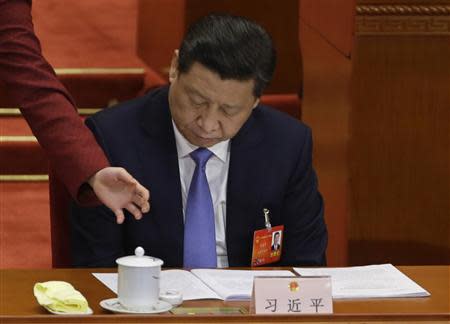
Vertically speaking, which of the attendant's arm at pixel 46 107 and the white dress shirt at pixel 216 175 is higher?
the attendant's arm at pixel 46 107

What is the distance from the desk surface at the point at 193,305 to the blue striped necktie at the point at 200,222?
23 cm

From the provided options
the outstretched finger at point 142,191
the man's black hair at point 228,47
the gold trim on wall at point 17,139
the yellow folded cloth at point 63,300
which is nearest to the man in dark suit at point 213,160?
the man's black hair at point 228,47

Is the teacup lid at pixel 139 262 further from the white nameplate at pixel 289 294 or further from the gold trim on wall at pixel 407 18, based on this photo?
the gold trim on wall at pixel 407 18

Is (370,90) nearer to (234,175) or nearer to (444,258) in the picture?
(444,258)

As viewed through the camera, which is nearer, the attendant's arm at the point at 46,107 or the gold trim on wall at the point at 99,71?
the attendant's arm at the point at 46,107

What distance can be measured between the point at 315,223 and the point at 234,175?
19 cm

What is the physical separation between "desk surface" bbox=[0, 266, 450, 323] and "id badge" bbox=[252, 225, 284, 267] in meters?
0.28

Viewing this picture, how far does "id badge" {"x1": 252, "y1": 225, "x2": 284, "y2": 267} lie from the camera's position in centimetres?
215

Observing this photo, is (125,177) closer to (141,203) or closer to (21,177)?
(141,203)

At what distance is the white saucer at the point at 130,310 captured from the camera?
5.49 feet

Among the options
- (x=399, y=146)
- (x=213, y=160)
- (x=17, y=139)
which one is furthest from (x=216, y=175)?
(x=17, y=139)

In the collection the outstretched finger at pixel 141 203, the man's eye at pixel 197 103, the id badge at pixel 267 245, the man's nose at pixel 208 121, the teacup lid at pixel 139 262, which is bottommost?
the id badge at pixel 267 245

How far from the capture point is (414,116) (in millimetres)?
3398

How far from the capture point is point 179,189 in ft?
7.11
